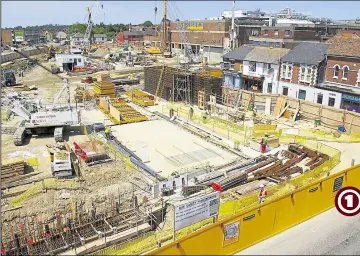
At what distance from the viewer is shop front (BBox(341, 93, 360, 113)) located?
94.0ft

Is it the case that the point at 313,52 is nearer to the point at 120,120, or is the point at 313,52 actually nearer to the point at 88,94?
the point at 120,120

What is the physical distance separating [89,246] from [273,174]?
10.7 meters

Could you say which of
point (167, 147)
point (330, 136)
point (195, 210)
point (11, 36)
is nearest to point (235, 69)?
point (330, 136)

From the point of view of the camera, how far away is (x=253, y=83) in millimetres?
38844

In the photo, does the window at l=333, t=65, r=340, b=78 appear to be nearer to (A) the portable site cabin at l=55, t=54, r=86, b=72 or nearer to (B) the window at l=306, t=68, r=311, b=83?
(B) the window at l=306, t=68, r=311, b=83

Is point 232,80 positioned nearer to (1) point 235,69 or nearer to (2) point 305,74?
(1) point 235,69

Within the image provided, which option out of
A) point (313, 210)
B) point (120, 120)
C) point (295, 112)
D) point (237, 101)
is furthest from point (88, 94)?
point (313, 210)

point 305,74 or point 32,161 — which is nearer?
point 32,161

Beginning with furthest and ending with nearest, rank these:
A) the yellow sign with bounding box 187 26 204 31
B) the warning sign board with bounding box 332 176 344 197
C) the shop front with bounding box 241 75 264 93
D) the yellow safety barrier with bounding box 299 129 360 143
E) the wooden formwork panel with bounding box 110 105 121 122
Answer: the yellow sign with bounding box 187 26 204 31 < the shop front with bounding box 241 75 264 93 < the wooden formwork panel with bounding box 110 105 121 122 < the yellow safety barrier with bounding box 299 129 360 143 < the warning sign board with bounding box 332 176 344 197

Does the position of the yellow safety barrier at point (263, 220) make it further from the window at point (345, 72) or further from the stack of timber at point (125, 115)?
the stack of timber at point (125, 115)

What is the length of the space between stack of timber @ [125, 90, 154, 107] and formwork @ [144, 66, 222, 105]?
1.73 m

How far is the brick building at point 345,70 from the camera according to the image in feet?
95.9

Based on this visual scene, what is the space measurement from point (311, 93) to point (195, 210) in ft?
79.9

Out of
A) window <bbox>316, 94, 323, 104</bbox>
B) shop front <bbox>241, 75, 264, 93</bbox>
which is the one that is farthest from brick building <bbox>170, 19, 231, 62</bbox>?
window <bbox>316, 94, 323, 104</bbox>
